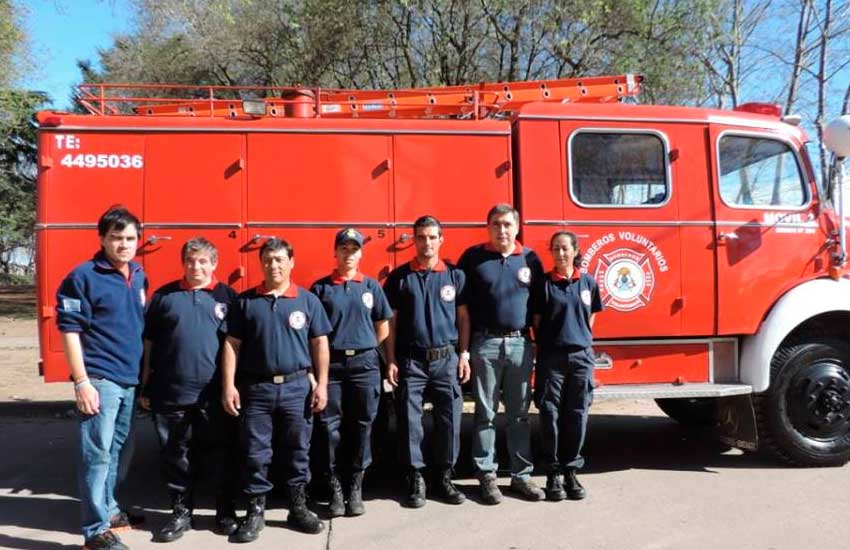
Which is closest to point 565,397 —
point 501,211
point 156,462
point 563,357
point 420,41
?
point 563,357

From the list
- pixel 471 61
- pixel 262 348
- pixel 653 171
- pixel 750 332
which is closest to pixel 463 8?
pixel 471 61

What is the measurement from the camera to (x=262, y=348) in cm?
414

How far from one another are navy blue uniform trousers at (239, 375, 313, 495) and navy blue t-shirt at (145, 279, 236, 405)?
26 centimetres

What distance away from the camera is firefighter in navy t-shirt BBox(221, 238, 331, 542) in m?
4.16

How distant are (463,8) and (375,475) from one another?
1025 centimetres

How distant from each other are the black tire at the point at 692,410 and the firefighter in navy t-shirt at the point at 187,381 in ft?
14.5

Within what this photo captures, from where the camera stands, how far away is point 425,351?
4.55 metres

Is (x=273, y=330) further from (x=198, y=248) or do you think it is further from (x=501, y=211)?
(x=501, y=211)

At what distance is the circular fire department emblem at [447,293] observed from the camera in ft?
15.0

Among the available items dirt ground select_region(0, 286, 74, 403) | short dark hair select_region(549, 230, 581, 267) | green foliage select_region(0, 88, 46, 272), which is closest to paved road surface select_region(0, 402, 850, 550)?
short dark hair select_region(549, 230, 581, 267)

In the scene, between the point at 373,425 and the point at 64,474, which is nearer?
the point at 373,425

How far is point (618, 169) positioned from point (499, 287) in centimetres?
147

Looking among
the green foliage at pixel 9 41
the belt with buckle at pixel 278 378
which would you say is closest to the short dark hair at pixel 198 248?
the belt with buckle at pixel 278 378

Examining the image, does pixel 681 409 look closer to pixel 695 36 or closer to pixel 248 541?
pixel 248 541
